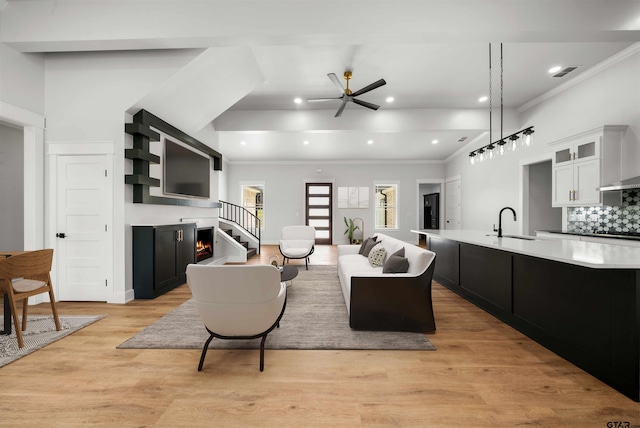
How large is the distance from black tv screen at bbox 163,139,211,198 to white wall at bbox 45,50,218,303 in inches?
34.6

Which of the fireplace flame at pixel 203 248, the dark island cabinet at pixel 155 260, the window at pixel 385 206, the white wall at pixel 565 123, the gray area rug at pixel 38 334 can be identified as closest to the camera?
the gray area rug at pixel 38 334

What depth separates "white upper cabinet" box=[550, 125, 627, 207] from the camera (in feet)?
12.8

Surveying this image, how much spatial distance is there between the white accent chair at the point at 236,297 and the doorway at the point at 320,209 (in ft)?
25.9

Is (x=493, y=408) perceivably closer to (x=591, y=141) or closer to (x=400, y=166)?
(x=591, y=141)

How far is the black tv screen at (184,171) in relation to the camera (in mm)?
4508

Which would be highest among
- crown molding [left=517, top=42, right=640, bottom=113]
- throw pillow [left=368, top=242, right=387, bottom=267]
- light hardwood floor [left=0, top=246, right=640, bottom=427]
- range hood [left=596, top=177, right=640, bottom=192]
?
crown molding [left=517, top=42, right=640, bottom=113]

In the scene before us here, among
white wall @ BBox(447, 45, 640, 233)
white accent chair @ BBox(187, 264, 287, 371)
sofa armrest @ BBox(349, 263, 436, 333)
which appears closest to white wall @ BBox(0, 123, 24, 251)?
white accent chair @ BBox(187, 264, 287, 371)

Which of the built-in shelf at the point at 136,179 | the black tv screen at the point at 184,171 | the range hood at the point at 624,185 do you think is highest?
the black tv screen at the point at 184,171

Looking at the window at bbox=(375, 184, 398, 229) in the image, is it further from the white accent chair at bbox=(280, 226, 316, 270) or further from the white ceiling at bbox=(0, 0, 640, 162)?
the white accent chair at bbox=(280, 226, 316, 270)

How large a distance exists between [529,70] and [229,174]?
341 inches

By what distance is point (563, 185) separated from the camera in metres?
4.56

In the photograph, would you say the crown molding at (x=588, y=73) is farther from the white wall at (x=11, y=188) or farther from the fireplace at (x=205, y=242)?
the white wall at (x=11, y=188)

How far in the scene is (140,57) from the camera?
3564mm

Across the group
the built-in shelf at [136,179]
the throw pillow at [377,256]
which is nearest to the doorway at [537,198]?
the throw pillow at [377,256]
